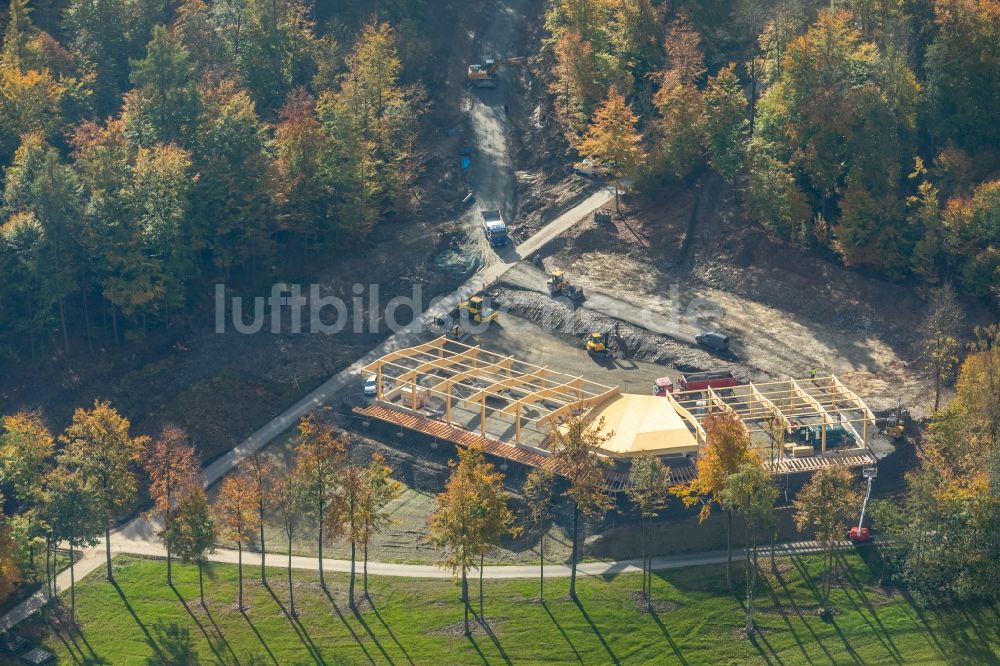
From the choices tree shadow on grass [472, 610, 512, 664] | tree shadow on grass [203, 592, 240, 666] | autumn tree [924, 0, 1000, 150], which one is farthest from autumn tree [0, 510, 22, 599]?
autumn tree [924, 0, 1000, 150]

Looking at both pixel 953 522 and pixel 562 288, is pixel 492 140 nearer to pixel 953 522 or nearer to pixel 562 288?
pixel 562 288

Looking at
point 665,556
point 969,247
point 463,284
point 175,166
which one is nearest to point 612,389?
point 665,556

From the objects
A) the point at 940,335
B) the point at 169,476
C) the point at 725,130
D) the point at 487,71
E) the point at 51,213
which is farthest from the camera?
the point at 487,71

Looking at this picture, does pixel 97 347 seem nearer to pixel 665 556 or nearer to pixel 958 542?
pixel 665 556

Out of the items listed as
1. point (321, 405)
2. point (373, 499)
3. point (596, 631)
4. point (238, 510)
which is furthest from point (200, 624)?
point (596, 631)

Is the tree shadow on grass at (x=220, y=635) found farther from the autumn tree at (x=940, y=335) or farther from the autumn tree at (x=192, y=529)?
the autumn tree at (x=940, y=335)

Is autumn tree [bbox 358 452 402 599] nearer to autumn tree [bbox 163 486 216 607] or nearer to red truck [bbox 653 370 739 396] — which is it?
autumn tree [bbox 163 486 216 607]
